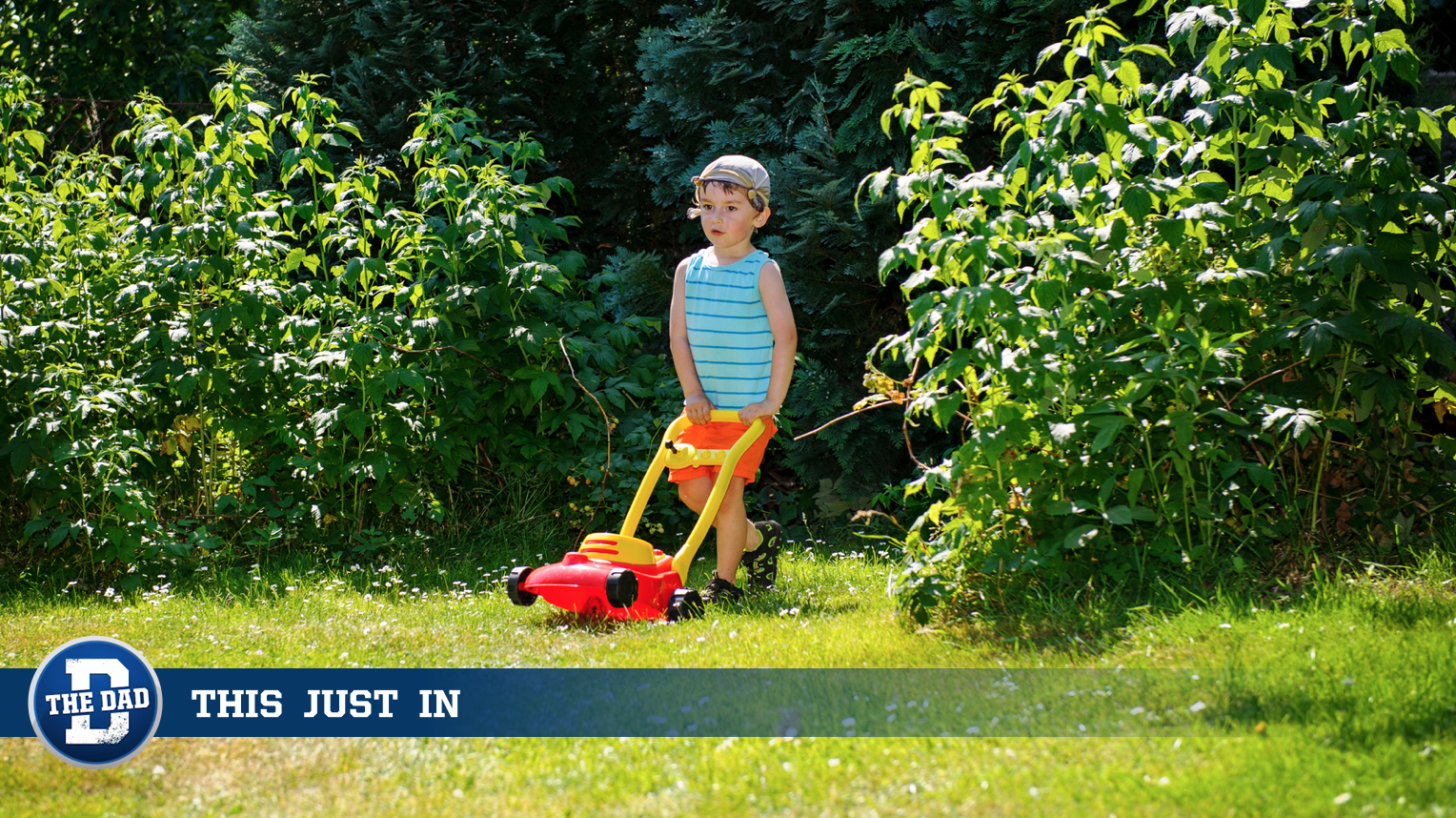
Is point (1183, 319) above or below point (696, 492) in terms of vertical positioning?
above

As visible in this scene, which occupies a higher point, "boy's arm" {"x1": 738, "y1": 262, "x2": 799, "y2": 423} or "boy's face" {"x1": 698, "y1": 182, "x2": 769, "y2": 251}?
"boy's face" {"x1": 698, "y1": 182, "x2": 769, "y2": 251}

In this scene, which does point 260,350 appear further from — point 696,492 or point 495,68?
point 495,68

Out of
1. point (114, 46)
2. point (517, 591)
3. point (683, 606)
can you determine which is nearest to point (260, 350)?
point (517, 591)

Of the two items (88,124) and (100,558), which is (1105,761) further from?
(88,124)

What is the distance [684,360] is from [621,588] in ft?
3.18

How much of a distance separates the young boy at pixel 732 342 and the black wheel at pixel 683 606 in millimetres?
170

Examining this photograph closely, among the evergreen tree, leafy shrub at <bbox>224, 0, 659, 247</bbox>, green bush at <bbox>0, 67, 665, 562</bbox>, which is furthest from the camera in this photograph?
the evergreen tree

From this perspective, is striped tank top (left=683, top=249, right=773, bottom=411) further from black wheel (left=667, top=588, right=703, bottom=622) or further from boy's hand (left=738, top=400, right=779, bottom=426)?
black wheel (left=667, top=588, right=703, bottom=622)


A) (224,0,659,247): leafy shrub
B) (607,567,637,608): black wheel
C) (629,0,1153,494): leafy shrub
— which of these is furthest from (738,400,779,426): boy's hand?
(224,0,659,247): leafy shrub

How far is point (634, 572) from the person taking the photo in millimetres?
3941

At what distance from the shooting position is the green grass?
235 centimetres

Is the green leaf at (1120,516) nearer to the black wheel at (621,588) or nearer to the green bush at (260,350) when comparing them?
the black wheel at (621,588)

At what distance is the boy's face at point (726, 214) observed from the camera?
4250mm

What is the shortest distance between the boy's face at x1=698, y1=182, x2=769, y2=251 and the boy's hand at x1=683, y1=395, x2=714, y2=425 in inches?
23.2
